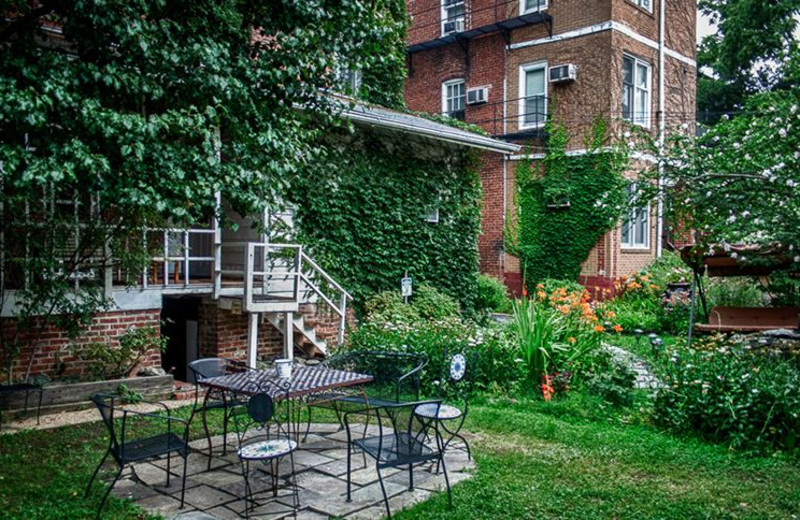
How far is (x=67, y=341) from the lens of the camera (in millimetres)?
8219

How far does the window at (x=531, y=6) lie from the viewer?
17.9 metres

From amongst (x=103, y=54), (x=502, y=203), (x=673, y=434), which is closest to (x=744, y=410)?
(x=673, y=434)

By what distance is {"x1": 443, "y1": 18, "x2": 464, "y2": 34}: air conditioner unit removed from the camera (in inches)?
772

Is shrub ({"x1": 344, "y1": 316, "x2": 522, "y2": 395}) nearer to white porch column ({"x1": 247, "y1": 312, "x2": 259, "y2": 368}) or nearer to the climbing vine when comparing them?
white porch column ({"x1": 247, "y1": 312, "x2": 259, "y2": 368})

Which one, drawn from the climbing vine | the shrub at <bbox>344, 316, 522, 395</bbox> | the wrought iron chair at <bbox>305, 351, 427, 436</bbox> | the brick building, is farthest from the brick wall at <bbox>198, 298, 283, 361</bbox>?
the brick building

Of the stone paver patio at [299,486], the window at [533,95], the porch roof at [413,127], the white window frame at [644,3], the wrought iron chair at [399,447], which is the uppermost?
the white window frame at [644,3]

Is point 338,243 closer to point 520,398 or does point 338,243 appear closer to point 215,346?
point 215,346

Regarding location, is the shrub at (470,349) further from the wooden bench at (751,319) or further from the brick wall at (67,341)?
the wooden bench at (751,319)

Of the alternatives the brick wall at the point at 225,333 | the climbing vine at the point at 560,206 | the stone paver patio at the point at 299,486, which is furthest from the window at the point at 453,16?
the stone paver patio at the point at 299,486

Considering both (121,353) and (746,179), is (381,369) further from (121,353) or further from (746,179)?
(746,179)

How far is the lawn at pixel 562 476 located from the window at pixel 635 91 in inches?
493

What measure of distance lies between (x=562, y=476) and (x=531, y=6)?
16.0 meters

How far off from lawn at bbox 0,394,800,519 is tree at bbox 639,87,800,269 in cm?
254

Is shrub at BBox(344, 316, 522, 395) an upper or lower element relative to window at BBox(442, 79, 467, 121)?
lower
